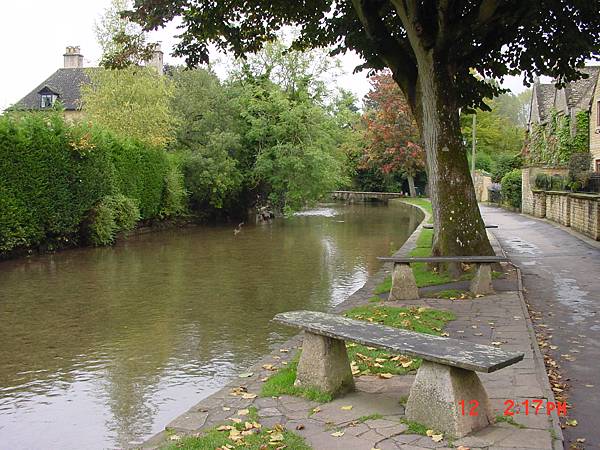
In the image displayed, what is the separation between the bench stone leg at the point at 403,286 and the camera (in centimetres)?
1082

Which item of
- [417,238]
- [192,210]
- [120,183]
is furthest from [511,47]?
[192,210]

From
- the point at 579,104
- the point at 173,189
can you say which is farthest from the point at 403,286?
the point at 579,104

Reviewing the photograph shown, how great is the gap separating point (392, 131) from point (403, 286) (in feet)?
160

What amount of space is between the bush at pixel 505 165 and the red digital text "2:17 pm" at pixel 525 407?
1990 inches

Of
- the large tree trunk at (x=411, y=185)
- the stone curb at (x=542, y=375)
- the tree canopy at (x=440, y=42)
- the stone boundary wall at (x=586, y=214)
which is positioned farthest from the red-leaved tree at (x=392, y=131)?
the stone curb at (x=542, y=375)

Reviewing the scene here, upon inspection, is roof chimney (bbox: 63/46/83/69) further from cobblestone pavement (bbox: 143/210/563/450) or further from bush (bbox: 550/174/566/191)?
cobblestone pavement (bbox: 143/210/563/450)

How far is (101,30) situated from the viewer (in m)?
33.6

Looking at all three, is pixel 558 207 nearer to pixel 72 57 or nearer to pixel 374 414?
pixel 374 414

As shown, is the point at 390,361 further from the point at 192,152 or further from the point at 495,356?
the point at 192,152

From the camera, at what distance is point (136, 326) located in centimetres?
1068

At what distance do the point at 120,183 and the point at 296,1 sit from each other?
1405cm

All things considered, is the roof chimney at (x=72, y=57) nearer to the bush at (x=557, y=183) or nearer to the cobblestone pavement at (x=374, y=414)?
the bush at (x=557, y=183)

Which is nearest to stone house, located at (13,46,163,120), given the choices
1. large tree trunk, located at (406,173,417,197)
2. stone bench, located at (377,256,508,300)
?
large tree trunk, located at (406,173,417,197)

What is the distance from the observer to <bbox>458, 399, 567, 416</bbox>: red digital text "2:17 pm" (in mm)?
4867
